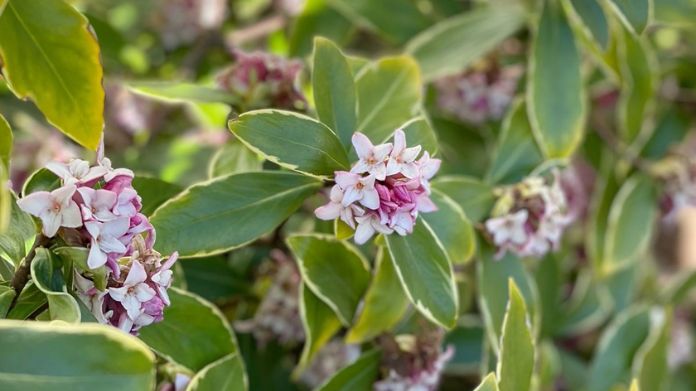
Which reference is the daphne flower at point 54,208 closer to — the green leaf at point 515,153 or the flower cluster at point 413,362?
the flower cluster at point 413,362

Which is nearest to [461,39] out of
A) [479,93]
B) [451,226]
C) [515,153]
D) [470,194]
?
[479,93]

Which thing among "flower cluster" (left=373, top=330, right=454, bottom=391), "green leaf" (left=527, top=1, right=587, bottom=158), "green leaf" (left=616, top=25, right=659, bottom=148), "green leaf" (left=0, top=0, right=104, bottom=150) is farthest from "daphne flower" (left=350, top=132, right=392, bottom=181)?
"green leaf" (left=616, top=25, right=659, bottom=148)

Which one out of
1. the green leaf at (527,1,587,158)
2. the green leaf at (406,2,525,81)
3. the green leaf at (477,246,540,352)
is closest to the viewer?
the green leaf at (477,246,540,352)

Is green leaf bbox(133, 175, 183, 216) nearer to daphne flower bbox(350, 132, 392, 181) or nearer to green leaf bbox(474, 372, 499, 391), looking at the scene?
daphne flower bbox(350, 132, 392, 181)

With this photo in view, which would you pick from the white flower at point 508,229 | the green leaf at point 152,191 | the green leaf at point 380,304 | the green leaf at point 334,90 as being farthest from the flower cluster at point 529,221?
the green leaf at point 152,191

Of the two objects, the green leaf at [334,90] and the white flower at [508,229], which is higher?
the green leaf at [334,90]

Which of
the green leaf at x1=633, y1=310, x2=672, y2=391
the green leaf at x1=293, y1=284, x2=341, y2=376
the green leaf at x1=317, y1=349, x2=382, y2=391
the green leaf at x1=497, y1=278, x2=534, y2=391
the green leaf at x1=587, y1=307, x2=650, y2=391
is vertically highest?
the green leaf at x1=497, y1=278, x2=534, y2=391

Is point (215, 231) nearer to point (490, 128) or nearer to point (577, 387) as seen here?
point (490, 128)

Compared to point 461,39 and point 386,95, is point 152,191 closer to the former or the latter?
point 386,95
